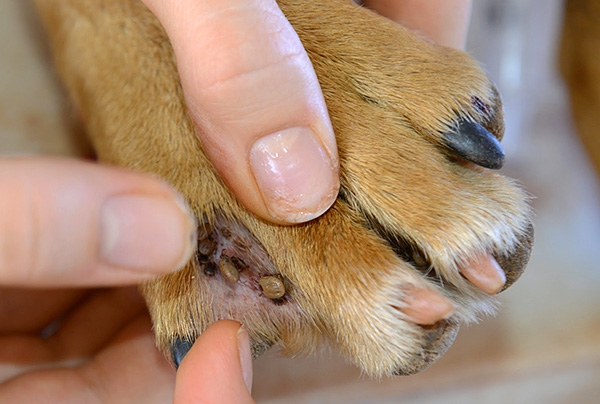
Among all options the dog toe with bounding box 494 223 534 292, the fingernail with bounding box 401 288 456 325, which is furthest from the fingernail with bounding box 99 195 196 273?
the dog toe with bounding box 494 223 534 292

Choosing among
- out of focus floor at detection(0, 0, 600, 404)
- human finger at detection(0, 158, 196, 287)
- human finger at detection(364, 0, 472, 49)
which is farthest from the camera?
out of focus floor at detection(0, 0, 600, 404)

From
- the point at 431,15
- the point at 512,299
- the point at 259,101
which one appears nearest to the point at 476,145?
the point at 259,101

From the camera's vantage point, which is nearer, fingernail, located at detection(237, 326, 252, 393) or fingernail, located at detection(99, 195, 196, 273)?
fingernail, located at detection(99, 195, 196, 273)

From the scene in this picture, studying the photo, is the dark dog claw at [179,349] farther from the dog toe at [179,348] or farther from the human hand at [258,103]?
the human hand at [258,103]

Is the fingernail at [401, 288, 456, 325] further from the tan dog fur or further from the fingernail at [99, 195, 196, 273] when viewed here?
the fingernail at [99, 195, 196, 273]

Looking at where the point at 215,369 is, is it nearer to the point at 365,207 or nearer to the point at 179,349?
the point at 179,349

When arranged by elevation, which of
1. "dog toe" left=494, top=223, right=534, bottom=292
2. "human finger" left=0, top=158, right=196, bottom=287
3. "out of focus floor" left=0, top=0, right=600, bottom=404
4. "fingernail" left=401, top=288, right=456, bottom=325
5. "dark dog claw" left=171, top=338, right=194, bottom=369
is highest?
"human finger" left=0, top=158, right=196, bottom=287
